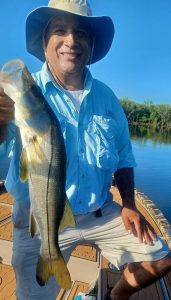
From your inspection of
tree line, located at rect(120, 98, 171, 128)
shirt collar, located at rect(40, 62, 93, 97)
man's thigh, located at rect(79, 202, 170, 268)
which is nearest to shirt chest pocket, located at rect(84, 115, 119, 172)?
shirt collar, located at rect(40, 62, 93, 97)

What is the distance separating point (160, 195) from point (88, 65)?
15.6 meters

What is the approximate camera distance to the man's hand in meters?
3.54

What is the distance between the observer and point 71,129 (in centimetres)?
345

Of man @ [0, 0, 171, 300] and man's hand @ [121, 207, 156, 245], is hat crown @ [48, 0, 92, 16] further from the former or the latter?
man's hand @ [121, 207, 156, 245]

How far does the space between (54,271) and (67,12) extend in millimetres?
2418

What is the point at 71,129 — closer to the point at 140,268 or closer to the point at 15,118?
the point at 15,118

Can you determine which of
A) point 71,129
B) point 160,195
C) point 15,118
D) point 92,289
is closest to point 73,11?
point 71,129

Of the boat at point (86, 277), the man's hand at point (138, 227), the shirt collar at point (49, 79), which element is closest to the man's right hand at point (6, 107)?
the shirt collar at point (49, 79)

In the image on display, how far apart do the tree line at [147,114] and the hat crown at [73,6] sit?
326 feet

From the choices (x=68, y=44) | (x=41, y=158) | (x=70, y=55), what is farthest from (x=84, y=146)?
(x=41, y=158)

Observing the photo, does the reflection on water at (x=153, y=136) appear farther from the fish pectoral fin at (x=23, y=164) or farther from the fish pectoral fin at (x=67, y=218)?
the fish pectoral fin at (x=23, y=164)

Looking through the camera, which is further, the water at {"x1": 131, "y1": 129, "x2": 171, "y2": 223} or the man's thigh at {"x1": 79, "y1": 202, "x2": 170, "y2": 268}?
the water at {"x1": 131, "y1": 129, "x2": 171, "y2": 223}

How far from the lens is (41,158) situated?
233 cm

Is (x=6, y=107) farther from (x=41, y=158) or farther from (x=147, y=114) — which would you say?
(x=147, y=114)
